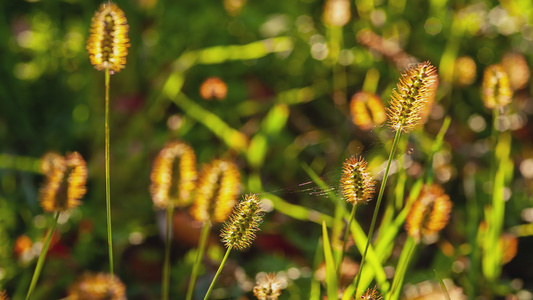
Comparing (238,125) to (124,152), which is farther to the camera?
(238,125)

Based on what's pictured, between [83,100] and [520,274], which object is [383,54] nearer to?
[520,274]

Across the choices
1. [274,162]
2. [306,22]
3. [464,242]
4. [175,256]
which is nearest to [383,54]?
[306,22]

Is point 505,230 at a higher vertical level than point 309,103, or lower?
lower

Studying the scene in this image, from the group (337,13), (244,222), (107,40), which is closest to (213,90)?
(337,13)

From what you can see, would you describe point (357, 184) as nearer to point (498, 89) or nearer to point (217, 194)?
point (217, 194)

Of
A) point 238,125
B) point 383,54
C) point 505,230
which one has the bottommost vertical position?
point 505,230

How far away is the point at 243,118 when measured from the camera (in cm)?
227

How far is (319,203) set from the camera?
189 centimetres

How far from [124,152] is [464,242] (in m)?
1.11

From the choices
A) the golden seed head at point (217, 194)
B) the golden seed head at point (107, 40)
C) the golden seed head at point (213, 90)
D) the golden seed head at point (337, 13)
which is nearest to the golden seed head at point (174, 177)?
the golden seed head at point (217, 194)

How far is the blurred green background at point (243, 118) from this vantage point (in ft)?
5.37

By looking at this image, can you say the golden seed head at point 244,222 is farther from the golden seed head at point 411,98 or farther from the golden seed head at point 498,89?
the golden seed head at point 498,89

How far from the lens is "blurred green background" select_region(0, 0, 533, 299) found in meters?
1.64

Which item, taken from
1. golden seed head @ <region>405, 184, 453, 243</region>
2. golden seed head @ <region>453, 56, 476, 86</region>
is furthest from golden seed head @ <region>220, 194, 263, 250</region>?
golden seed head @ <region>453, 56, 476, 86</region>
